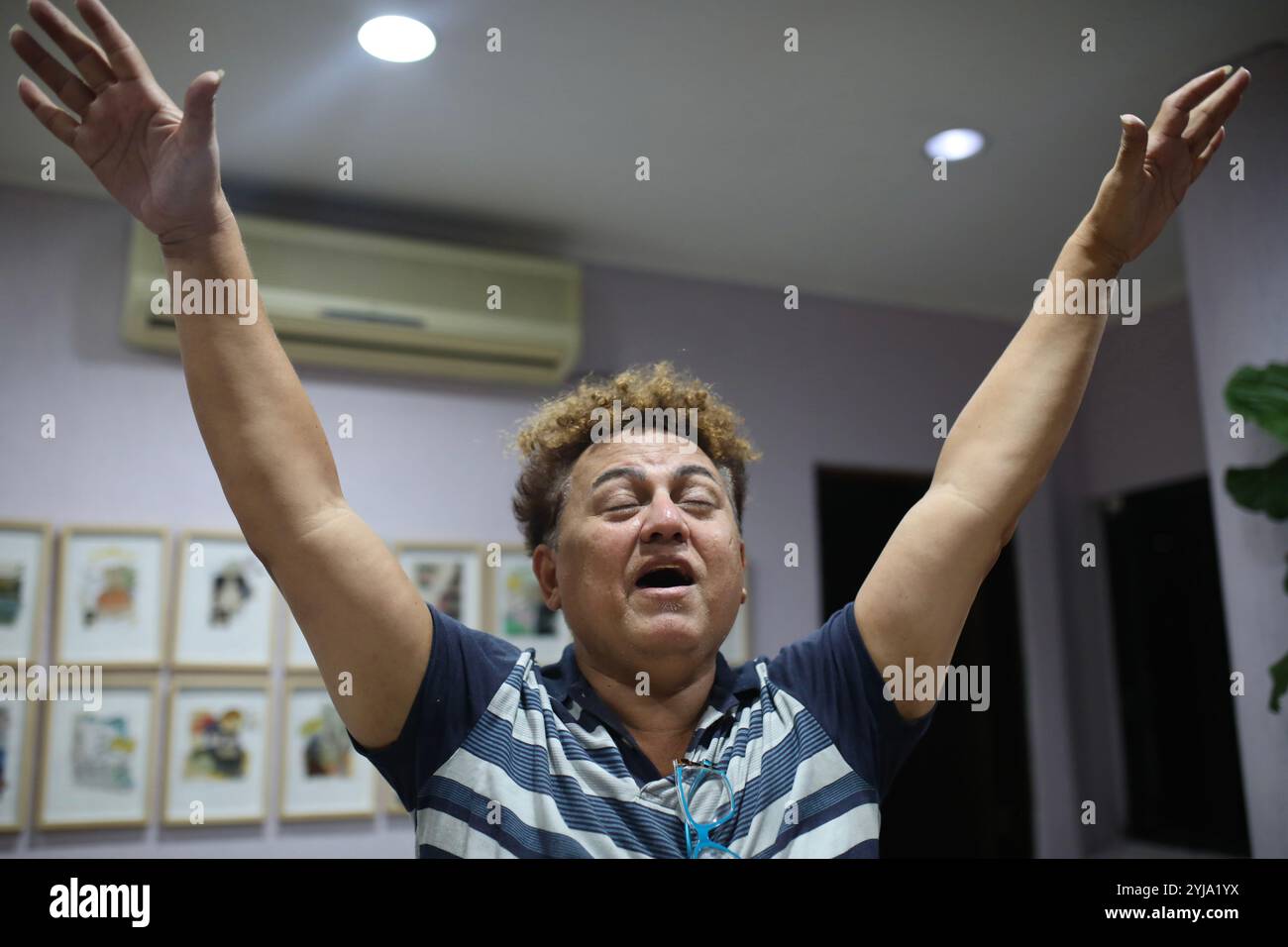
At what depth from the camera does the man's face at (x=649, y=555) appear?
956 mm

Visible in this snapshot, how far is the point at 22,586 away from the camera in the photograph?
7.36 feet

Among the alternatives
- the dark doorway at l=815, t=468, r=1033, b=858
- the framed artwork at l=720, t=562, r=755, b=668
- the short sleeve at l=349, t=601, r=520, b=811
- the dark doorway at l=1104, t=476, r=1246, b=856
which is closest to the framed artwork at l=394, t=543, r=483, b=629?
the framed artwork at l=720, t=562, r=755, b=668

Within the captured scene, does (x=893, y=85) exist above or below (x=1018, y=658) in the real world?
above

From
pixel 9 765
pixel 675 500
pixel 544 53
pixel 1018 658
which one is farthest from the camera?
pixel 1018 658

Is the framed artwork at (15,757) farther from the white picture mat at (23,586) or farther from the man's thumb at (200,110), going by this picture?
the man's thumb at (200,110)

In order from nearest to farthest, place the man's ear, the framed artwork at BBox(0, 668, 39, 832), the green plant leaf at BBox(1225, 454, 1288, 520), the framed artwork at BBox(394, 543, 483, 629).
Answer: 1. the man's ear
2. the green plant leaf at BBox(1225, 454, 1288, 520)
3. the framed artwork at BBox(0, 668, 39, 832)
4. the framed artwork at BBox(394, 543, 483, 629)

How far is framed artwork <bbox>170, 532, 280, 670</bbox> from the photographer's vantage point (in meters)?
2.37

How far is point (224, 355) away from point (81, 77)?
0.27 metres

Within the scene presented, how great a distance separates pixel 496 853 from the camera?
822 mm

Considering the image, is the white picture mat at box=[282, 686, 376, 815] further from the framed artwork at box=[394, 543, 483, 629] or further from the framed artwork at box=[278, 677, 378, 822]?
the framed artwork at box=[394, 543, 483, 629]

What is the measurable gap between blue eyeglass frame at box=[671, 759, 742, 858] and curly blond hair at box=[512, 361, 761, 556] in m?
0.29

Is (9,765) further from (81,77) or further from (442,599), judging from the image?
(81,77)

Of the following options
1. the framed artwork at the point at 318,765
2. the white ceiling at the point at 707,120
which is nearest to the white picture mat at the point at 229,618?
the framed artwork at the point at 318,765
